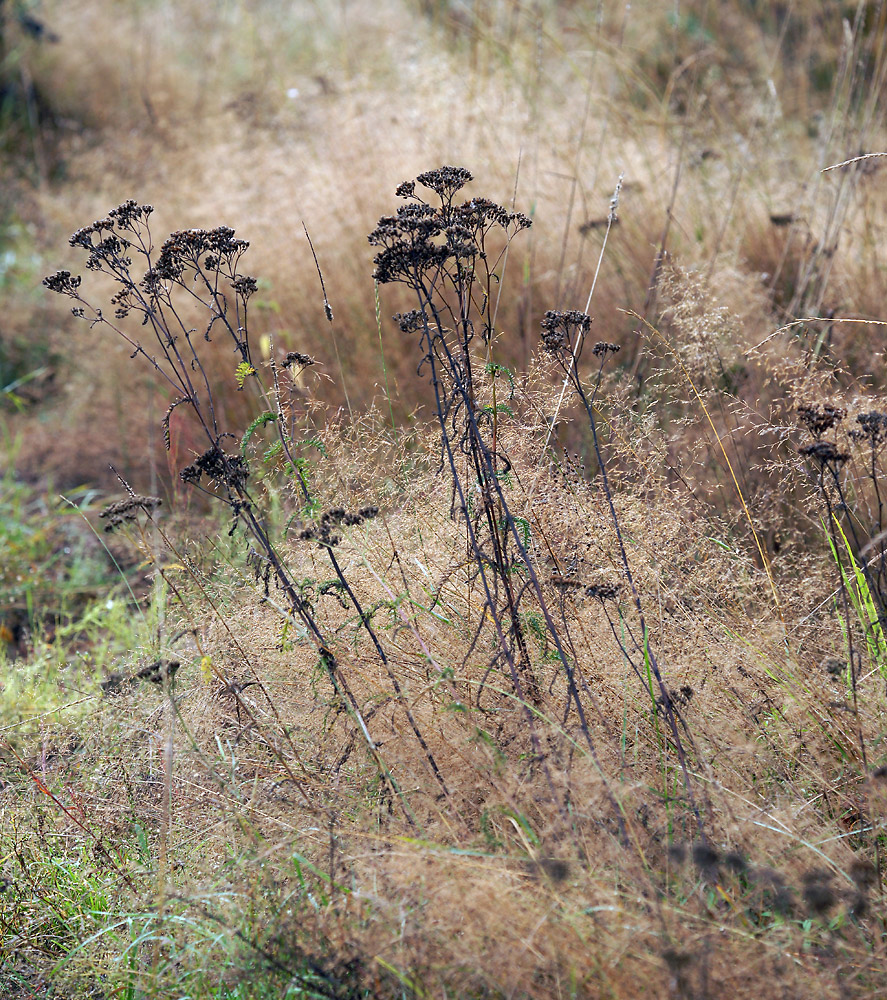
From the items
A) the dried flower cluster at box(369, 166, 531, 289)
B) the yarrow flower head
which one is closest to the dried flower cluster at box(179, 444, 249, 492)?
the dried flower cluster at box(369, 166, 531, 289)

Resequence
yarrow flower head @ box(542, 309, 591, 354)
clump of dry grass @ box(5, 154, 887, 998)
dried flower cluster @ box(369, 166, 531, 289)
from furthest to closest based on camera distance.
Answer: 1. yarrow flower head @ box(542, 309, 591, 354)
2. dried flower cluster @ box(369, 166, 531, 289)
3. clump of dry grass @ box(5, 154, 887, 998)

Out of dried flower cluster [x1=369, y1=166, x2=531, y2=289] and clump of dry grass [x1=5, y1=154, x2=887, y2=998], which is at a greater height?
dried flower cluster [x1=369, y1=166, x2=531, y2=289]

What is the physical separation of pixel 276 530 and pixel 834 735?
1.83 metres

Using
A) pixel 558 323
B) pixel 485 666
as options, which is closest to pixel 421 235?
pixel 558 323

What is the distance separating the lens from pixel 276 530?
2.91m

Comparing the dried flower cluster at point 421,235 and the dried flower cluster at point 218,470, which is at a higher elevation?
the dried flower cluster at point 421,235

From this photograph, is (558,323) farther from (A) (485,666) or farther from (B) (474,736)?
(B) (474,736)

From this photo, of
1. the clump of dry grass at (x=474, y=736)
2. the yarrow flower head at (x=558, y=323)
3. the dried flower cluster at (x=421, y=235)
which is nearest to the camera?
the clump of dry grass at (x=474, y=736)

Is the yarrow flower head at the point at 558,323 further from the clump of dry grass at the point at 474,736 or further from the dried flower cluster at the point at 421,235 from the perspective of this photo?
the dried flower cluster at the point at 421,235

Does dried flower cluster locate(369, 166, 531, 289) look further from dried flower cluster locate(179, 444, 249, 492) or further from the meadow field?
dried flower cluster locate(179, 444, 249, 492)

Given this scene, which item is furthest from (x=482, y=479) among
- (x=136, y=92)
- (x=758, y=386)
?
(x=136, y=92)

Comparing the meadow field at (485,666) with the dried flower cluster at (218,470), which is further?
the dried flower cluster at (218,470)

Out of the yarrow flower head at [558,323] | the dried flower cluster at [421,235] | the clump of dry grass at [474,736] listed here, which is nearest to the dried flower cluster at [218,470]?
the clump of dry grass at [474,736]

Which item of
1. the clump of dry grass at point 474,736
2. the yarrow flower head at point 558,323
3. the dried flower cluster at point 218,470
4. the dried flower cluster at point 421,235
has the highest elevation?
the dried flower cluster at point 421,235
